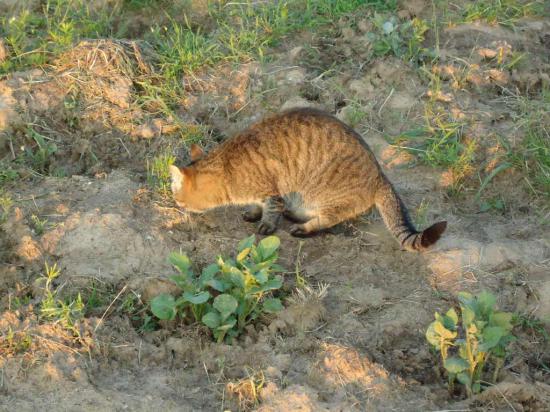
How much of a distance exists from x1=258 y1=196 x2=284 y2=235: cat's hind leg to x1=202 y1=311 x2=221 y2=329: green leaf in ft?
3.78

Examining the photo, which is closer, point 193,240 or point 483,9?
point 193,240

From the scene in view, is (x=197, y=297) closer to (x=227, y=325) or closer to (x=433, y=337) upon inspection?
(x=227, y=325)

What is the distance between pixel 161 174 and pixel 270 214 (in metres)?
0.84

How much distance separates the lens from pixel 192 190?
5.20 m

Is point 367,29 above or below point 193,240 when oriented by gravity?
above

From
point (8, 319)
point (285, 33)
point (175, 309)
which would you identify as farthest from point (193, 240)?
point (285, 33)

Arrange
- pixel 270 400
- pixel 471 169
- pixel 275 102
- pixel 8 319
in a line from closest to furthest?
pixel 270 400 < pixel 8 319 < pixel 471 169 < pixel 275 102

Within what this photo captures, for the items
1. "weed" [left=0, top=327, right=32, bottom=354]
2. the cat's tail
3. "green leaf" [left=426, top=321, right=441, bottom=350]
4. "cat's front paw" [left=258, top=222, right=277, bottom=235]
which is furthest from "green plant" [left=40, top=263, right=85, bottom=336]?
the cat's tail

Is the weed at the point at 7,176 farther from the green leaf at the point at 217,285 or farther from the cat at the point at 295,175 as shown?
the green leaf at the point at 217,285

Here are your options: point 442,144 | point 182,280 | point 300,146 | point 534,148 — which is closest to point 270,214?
point 300,146

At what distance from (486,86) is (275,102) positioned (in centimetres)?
173

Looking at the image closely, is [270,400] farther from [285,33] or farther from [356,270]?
[285,33]

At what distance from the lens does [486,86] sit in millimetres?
6230

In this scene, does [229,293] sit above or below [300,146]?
below
